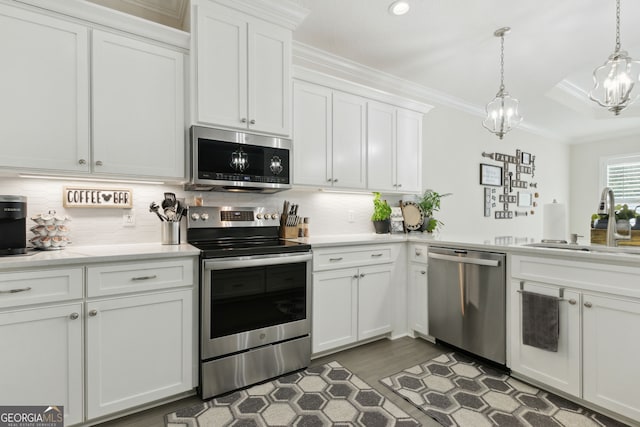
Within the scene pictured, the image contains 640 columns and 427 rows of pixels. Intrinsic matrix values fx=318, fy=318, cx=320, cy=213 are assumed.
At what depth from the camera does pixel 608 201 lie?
213cm

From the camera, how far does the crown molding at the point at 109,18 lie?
1.80 m

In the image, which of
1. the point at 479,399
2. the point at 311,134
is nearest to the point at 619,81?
the point at 311,134

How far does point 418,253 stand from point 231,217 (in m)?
1.70

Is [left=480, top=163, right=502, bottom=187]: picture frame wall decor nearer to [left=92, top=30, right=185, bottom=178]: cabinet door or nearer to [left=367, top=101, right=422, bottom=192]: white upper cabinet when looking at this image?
[left=367, top=101, right=422, bottom=192]: white upper cabinet

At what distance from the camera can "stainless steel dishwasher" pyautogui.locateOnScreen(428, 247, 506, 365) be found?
7.61 feet

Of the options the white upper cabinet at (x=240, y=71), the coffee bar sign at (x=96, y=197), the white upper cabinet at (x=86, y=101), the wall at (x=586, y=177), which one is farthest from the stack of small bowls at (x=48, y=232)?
the wall at (x=586, y=177)

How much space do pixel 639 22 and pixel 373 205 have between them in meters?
2.85

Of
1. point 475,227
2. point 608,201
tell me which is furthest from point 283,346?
point 475,227

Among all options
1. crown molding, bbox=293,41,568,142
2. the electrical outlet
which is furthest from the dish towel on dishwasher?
the electrical outlet

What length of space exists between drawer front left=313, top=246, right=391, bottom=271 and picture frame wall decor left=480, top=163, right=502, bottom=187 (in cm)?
267

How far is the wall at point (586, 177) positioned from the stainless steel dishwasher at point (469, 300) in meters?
5.62

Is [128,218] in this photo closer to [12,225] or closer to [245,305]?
[12,225]

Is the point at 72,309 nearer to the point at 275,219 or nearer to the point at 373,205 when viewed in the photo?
the point at 275,219

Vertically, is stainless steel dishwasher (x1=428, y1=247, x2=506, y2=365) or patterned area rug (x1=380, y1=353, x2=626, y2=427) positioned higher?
stainless steel dishwasher (x1=428, y1=247, x2=506, y2=365)
